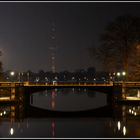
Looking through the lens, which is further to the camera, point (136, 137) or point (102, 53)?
point (102, 53)

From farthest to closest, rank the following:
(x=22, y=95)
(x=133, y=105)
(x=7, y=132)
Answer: (x=22, y=95)
(x=133, y=105)
(x=7, y=132)

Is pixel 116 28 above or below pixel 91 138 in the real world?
above

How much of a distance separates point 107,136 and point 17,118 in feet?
58.4

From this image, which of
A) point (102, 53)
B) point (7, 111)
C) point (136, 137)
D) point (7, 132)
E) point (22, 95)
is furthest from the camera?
point (102, 53)

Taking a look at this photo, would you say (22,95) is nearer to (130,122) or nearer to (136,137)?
(130,122)

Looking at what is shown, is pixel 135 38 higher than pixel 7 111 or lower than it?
higher

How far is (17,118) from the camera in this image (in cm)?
5450

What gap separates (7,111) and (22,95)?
15434 millimetres

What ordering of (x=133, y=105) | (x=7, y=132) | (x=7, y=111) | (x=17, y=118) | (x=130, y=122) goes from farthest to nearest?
1. (x=133, y=105)
2. (x=7, y=111)
3. (x=17, y=118)
4. (x=130, y=122)
5. (x=7, y=132)

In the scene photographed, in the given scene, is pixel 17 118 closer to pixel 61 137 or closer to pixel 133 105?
pixel 61 137

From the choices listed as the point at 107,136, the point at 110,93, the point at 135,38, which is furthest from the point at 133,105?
the point at 107,136

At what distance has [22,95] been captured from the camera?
76.7m

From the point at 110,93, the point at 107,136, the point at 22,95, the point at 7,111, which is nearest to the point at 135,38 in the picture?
the point at 110,93

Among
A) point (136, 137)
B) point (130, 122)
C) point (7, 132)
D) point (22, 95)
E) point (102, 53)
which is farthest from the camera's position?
point (102, 53)
